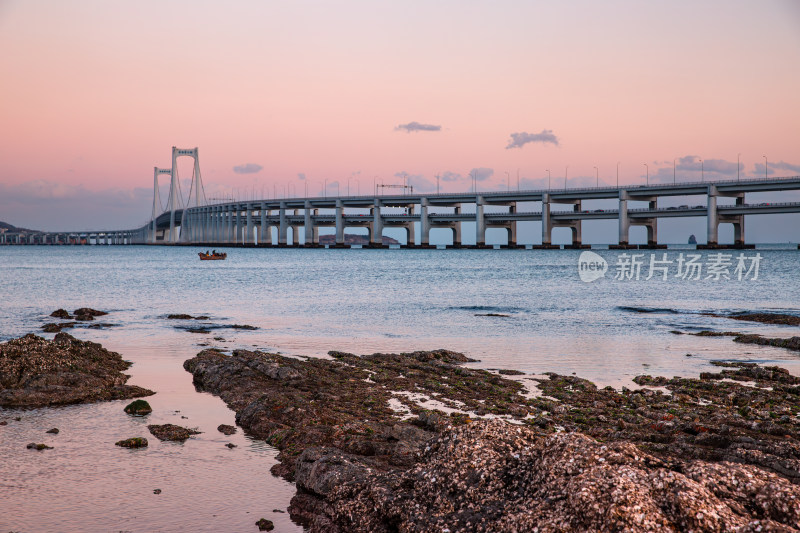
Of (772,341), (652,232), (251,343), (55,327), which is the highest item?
(652,232)

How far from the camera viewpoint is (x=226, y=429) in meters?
9.52

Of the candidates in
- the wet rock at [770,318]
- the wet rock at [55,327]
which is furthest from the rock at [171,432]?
the wet rock at [770,318]

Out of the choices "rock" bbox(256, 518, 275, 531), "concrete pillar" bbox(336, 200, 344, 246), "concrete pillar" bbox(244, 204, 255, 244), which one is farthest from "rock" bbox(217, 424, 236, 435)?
"concrete pillar" bbox(244, 204, 255, 244)

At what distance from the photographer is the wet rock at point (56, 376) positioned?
11.1 meters

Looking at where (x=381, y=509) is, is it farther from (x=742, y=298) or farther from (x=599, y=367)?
(x=742, y=298)

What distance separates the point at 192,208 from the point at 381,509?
183 metres

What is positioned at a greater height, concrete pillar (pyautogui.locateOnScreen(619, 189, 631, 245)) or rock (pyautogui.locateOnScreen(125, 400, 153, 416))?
concrete pillar (pyautogui.locateOnScreen(619, 189, 631, 245))

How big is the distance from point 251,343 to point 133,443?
11.3 metres

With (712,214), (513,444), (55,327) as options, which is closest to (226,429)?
(513,444)

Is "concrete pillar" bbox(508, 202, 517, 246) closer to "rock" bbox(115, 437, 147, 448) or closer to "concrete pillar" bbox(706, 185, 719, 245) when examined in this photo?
"concrete pillar" bbox(706, 185, 719, 245)

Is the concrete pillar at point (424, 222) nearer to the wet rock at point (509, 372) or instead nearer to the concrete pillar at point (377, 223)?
the concrete pillar at point (377, 223)

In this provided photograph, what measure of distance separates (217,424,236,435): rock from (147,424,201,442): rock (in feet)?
0.98

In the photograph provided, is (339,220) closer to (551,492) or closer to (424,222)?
(424,222)

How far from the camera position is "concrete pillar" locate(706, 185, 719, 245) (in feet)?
360
